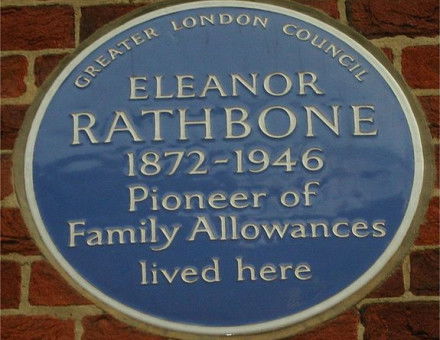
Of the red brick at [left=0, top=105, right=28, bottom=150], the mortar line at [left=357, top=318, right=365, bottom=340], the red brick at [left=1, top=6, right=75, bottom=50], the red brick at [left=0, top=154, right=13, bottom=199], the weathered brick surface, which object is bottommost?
the mortar line at [left=357, top=318, right=365, bottom=340]

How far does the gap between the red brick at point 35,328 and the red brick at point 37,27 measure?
2.01 ft

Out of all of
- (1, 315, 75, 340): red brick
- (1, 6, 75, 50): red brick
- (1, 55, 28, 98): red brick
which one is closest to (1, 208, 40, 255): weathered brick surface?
(1, 315, 75, 340): red brick

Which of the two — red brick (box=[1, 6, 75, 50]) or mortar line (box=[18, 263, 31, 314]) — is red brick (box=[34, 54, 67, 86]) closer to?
red brick (box=[1, 6, 75, 50])

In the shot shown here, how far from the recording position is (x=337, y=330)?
1958 mm

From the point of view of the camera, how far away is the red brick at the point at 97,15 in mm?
2170

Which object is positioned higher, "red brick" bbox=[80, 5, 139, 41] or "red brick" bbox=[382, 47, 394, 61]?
"red brick" bbox=[80, 5, 139, 41]

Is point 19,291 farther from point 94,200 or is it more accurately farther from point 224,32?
point 224,32

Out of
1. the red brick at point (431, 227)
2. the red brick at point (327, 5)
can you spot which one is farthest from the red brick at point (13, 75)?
the red brick at point (431, 227)

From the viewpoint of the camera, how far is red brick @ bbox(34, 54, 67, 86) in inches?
84.5

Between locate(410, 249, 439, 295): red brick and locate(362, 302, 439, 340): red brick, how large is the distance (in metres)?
0.03

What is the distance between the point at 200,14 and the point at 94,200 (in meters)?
0.49

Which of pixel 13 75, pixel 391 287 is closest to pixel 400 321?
pixel 391 287

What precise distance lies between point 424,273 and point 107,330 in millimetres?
670

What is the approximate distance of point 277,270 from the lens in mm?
1983
